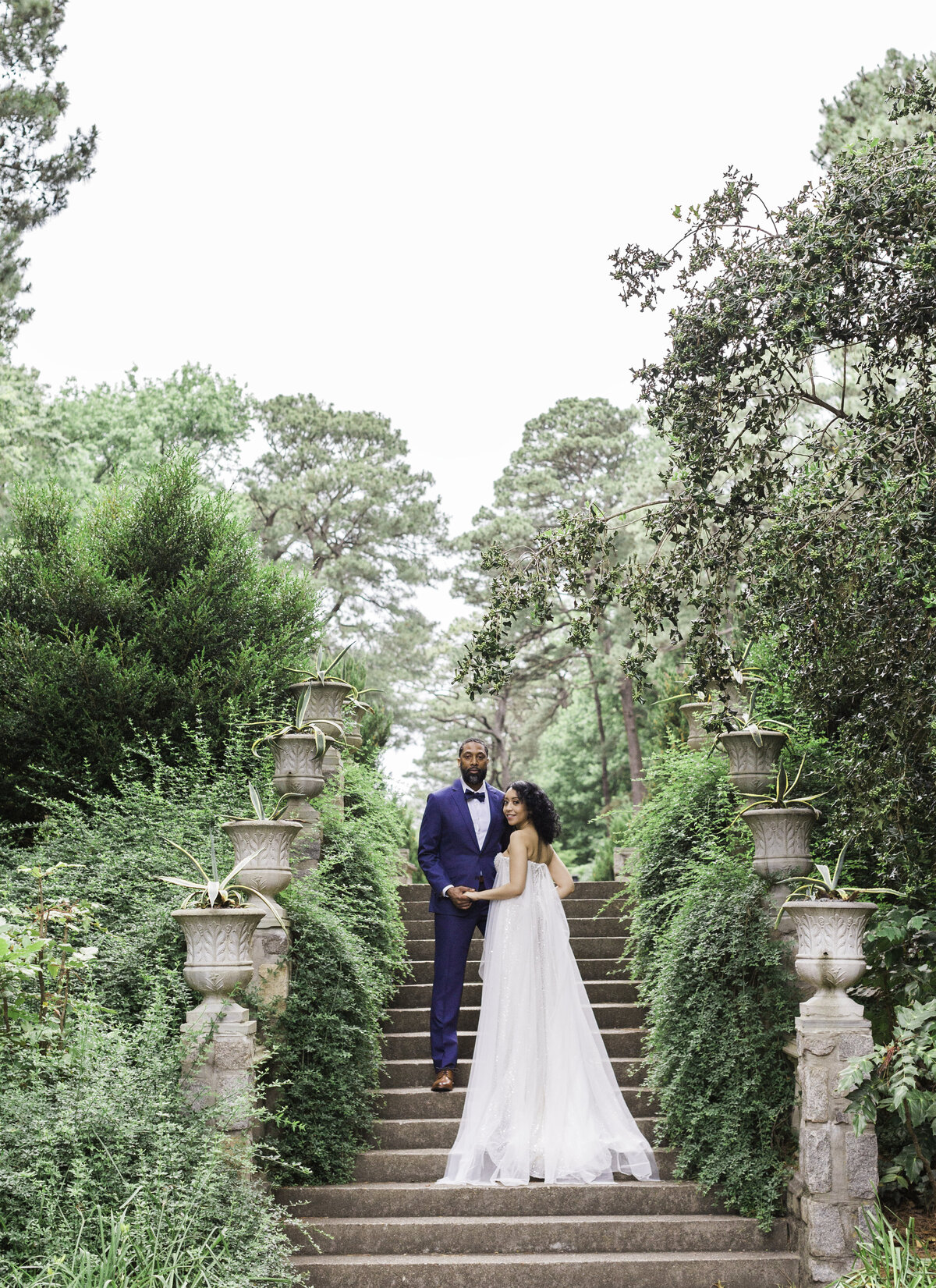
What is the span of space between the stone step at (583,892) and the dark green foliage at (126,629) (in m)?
1.98

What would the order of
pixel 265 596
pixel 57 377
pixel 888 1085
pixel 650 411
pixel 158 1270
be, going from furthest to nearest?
pixel 57 377
pixel 265 596
pixel 650 411
pixel 888 1085
pixel 158 1270

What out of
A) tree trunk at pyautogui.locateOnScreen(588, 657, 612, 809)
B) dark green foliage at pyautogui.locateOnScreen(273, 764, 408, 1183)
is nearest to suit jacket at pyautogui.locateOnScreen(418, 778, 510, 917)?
dark green foliage at pyautogui.locateOnScreen(273, 764, 408, 1183)

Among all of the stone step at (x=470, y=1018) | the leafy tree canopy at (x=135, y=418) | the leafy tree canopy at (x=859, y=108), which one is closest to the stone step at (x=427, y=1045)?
the stone step at (x=470, y=1018)

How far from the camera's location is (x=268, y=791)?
7.60m

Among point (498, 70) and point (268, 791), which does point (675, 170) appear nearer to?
point (498, 70)

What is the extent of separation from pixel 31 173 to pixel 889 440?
10585 mm

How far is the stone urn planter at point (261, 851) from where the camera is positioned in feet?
18.4

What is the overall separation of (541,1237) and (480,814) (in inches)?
89.1

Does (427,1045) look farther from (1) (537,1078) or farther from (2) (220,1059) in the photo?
(2) (220,1059)

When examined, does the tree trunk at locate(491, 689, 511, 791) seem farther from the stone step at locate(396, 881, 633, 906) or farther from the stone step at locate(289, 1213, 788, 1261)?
the stone step at locate(289, 1213, 788, 1261)

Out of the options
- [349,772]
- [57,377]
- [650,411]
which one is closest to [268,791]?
[349,772]

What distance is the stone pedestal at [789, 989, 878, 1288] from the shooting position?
4.51 metres

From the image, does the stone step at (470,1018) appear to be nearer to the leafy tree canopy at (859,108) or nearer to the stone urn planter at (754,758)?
the stone urn planter at (754,758)

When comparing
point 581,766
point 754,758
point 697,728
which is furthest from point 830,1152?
point 581,766
